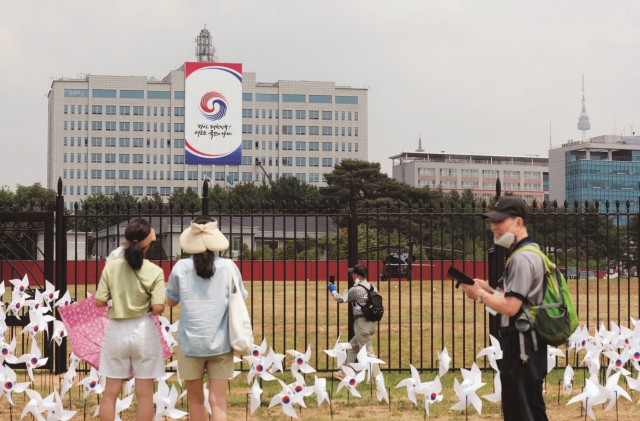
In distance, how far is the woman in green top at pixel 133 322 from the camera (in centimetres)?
590

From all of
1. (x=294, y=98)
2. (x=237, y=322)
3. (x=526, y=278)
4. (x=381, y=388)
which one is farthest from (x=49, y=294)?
(x=294, y=98)

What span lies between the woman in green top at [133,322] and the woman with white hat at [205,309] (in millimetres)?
215

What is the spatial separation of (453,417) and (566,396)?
61.7 inches

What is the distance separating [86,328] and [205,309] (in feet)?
5.22

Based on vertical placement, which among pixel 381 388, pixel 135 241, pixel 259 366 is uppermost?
pixel 135 241

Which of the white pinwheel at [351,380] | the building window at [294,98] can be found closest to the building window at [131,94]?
the building window at [294,98]

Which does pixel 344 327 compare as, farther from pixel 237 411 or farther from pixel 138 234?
pixel 138 234

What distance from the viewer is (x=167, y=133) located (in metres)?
128

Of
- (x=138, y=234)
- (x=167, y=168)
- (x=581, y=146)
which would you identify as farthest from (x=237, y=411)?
(x=581, y=146)

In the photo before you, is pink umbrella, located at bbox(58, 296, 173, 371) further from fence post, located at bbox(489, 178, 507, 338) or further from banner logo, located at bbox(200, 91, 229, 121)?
banner logo, located at bbox(200, 91, 229, 121)

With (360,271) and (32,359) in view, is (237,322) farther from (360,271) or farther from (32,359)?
(360,271)

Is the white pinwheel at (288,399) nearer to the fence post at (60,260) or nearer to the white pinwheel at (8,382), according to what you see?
the white pinwheel at (8,382)

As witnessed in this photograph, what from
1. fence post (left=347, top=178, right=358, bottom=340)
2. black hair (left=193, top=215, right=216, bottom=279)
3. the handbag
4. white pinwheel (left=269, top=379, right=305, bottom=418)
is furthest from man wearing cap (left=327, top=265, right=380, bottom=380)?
black hair (left=193, top=215, right=216, bottom=279)

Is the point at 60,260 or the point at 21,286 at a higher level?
the point at 60,260
